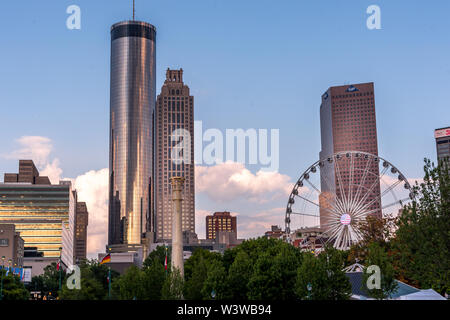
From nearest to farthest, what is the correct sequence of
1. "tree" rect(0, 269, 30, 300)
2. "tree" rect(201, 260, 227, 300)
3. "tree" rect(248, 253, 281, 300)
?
"tree" rect(201, 260, 227, 300) < "tree" rect(248, 253, 281, 300) < "tree" rect(0, 269, 30, 300)

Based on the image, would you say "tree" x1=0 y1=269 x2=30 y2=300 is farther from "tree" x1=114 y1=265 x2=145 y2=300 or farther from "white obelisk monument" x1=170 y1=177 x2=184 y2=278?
"white obelisk monument" x1=170 y1=177 x2=184 y2=278

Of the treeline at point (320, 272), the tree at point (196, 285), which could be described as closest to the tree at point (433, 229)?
the treeline at point (320, 272)

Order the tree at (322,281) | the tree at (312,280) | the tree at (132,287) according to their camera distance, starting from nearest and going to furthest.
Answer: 1. the tree at (312,280)
2. the tree at (322,281)
3. the tree at (132,287)

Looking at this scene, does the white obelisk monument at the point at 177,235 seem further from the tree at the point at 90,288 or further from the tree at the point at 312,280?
the tree at the point at 312,280

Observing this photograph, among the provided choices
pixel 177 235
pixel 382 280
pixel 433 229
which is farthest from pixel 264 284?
pixel 433 229

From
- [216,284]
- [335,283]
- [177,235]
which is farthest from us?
[177,235]

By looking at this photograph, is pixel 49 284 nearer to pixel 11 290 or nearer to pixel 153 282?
pixel 11 290

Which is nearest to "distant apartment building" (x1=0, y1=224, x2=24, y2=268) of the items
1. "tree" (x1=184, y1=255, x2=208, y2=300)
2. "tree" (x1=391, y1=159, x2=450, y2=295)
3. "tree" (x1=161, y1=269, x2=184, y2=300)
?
"tree" (x1=184, y1=255, x2=208, y2=300)

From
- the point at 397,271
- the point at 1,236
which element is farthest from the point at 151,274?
the point at 1,236

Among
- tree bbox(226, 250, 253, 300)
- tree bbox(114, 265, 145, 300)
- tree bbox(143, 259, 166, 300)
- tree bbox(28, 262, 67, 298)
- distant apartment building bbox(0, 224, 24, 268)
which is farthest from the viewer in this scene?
distant apartment building bbox(0, 224, 24, 268)

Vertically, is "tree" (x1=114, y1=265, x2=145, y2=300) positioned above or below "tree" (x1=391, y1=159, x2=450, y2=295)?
below

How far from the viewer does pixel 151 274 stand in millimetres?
77750

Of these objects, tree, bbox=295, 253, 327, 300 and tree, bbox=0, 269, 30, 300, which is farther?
tree, bbox=0, 269, 30, 300
